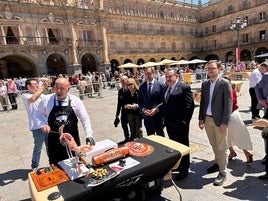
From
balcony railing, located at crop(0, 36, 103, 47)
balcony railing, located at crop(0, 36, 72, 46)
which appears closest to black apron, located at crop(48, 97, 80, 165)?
balcony railing, located at crop(0, 36, 103, 47)

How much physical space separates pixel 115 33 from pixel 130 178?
3368 cm

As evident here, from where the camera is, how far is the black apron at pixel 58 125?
3115mm

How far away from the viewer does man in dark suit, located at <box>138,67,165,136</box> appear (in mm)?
4277

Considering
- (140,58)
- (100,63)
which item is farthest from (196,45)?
(100,63)

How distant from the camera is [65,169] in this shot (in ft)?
8.14

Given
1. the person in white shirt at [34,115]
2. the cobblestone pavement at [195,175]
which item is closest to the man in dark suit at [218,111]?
the cobblestone pavement at [195,175]

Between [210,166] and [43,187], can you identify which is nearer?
[43,187]

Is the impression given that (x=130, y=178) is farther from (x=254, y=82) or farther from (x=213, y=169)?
(x=254, y=82)

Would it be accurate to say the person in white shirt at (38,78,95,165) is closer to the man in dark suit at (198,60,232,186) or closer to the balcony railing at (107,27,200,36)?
the man in dark suit at (198,60,232,186)

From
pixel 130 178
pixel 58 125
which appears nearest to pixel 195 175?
pixel 130 178

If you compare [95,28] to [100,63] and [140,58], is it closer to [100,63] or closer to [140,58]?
[100,63]

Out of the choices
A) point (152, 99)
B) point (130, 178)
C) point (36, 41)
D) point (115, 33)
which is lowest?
point (130, 178)

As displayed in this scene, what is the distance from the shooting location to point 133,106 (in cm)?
502

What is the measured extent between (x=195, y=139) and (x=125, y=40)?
32192 mm
